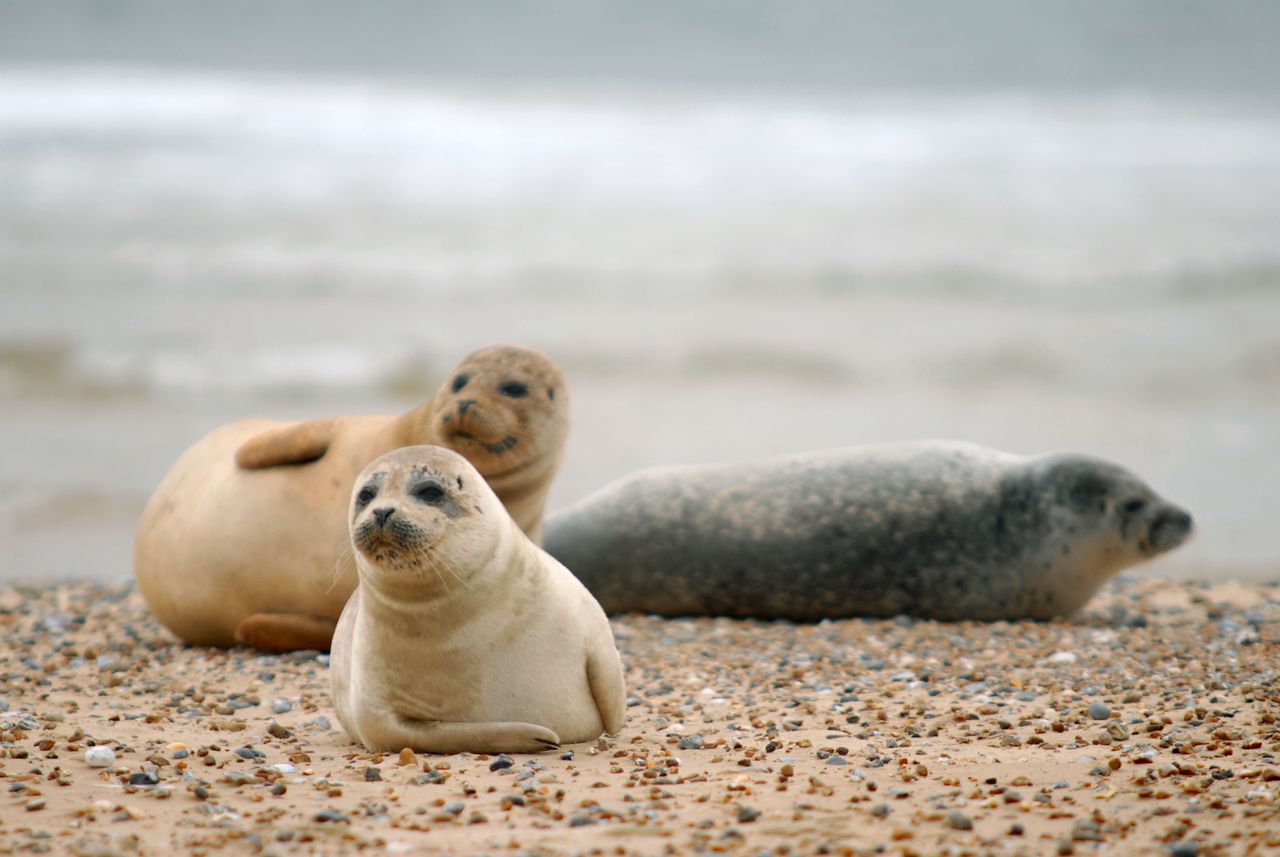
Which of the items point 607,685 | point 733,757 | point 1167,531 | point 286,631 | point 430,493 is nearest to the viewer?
point 430,493

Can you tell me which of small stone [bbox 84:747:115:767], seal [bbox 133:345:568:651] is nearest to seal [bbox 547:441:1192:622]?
seal [bbox 133:345:568:651]

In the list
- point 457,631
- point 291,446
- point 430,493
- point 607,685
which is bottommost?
point 607,685

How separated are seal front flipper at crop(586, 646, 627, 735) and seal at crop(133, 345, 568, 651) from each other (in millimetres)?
1326

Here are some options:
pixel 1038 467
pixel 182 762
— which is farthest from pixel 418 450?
pixel 1038 467

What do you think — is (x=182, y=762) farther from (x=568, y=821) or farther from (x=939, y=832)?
(x=939, y=832)

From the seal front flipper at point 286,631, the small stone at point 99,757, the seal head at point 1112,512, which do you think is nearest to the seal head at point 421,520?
the small stone at point 99,757

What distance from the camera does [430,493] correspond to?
135 inches

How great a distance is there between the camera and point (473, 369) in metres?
4.99

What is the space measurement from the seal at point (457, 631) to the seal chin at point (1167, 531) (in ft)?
10.8

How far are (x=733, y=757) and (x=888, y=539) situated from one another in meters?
2.69

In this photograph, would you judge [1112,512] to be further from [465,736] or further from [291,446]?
[465,736]

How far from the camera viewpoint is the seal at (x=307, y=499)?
4.92 m

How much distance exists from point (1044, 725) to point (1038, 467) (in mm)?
2537


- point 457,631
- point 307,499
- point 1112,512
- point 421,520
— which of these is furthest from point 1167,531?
point 421,520
